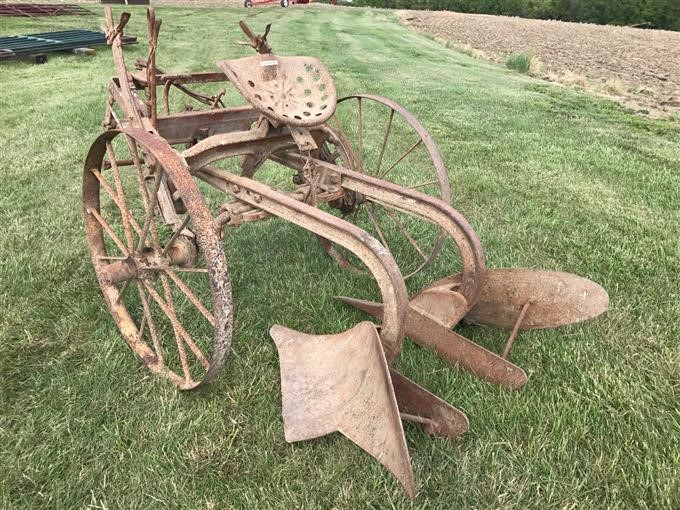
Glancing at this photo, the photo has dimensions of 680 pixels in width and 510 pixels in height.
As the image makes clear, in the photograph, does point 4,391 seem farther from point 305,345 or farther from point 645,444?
point 645,444

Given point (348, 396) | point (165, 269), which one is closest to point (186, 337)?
point (165, 269)

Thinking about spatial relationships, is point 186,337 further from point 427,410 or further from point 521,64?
point 521,64

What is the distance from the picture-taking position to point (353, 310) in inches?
116

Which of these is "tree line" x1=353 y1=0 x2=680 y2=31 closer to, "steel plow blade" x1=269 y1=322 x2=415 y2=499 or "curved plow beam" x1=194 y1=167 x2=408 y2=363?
"curved plow beam" x1=194 y1=167 x2=408 y2=363

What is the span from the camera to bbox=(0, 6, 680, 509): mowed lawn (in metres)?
1.90

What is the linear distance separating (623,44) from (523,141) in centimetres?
2201

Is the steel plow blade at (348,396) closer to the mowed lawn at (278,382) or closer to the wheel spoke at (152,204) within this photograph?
the mowed lawn at (278,382)

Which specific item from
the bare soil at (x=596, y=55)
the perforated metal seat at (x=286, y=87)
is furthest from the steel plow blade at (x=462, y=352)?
the bare soil at (x=596, y=55)

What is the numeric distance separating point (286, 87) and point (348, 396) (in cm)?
171

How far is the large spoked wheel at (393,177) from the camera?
121 inches

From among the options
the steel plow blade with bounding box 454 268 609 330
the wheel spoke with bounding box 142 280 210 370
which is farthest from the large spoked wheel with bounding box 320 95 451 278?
the wheel spoke with bounding box 142 280 210 370

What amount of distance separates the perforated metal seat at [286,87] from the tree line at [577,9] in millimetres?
42533

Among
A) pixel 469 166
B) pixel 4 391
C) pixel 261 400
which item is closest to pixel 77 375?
pixel 4 391

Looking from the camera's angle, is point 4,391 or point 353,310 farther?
point 353,310
